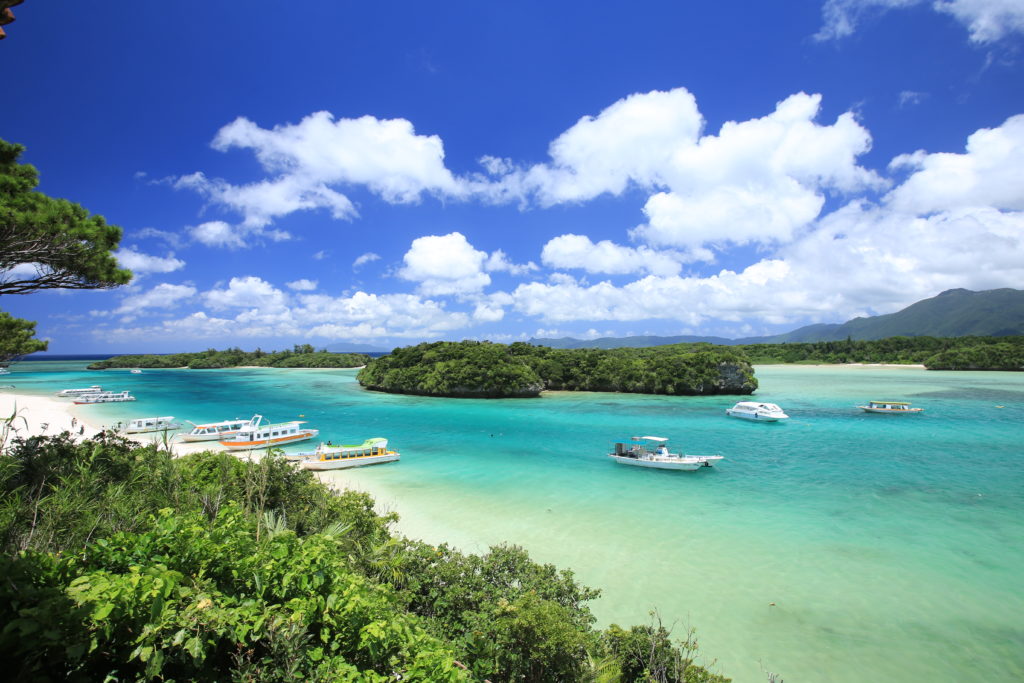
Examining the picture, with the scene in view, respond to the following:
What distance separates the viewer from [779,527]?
48.2 ft

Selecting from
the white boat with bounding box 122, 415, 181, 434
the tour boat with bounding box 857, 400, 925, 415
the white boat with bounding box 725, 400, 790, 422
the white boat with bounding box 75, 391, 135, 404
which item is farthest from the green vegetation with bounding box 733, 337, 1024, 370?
the white boat with bounding box 75, 391, 135, 404

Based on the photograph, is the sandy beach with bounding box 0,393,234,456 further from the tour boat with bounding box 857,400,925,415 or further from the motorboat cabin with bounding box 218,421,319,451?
the tour boat with bounding box 857,400,925,415

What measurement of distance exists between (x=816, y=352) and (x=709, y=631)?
14579cm

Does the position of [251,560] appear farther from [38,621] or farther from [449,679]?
[449,679]

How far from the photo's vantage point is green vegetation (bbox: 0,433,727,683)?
3268mm

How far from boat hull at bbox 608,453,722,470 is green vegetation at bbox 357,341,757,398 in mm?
36135

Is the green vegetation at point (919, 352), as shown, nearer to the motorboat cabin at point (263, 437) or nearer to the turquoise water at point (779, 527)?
the turquoise water at point (779, 527)

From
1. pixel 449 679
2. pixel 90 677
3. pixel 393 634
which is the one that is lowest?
pixel 449 679

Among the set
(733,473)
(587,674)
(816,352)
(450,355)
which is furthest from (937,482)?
(816,352)

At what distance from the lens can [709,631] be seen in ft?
30.0

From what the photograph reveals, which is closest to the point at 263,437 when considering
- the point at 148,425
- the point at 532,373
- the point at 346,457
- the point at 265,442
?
the point at 265,442

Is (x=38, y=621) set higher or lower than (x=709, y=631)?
higher

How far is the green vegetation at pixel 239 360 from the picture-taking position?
139 metres

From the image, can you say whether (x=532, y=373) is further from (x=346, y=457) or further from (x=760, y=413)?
(x=346, y=457)
